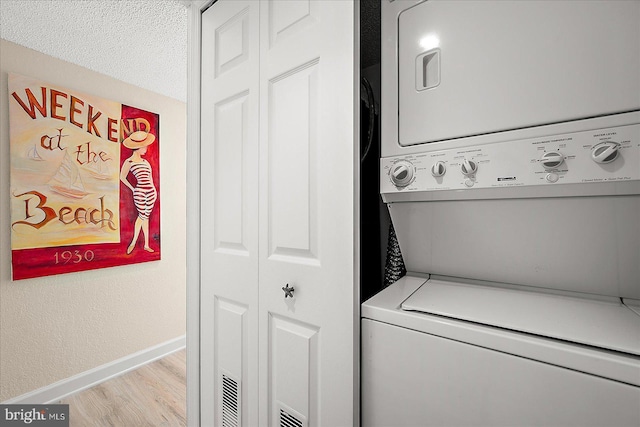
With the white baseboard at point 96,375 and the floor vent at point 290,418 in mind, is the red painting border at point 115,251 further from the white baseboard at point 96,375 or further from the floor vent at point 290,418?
the floor vent at point 290,418

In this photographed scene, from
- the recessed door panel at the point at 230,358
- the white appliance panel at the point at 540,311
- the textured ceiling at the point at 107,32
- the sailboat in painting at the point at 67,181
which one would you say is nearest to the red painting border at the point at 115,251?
the sailboat in painting at the point at 67,181

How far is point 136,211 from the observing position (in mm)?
2639

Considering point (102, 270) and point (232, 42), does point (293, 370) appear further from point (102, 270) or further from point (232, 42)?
point (102, 270)

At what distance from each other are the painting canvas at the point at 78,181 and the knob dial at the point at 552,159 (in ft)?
9.23

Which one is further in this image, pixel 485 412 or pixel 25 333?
pixel 25 333

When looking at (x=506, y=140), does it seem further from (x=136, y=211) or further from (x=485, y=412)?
(x=136, y=211)

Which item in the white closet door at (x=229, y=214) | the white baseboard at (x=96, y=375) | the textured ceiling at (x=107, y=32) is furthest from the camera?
the white baseboard at (x=96, y=375)

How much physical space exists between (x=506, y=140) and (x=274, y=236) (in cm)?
82

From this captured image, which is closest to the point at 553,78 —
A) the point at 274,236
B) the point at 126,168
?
the point at 274,236

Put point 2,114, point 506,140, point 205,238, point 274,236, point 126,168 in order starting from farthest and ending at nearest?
1. point 126,168
2. point 2,114
3. point 205,238
4. point 274,236
5. point 506,140

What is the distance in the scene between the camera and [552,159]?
0.73m

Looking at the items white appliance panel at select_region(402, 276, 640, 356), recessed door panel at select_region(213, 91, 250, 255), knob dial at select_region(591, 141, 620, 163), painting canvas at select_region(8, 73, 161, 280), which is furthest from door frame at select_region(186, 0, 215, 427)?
knob dial at select_region(591, 141, 620, 163)

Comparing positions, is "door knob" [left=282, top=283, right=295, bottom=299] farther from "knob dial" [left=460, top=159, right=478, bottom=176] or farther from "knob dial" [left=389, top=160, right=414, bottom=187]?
"knob dial" [left=460, top=159, right=478, bottom=176]

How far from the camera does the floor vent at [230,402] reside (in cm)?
132
